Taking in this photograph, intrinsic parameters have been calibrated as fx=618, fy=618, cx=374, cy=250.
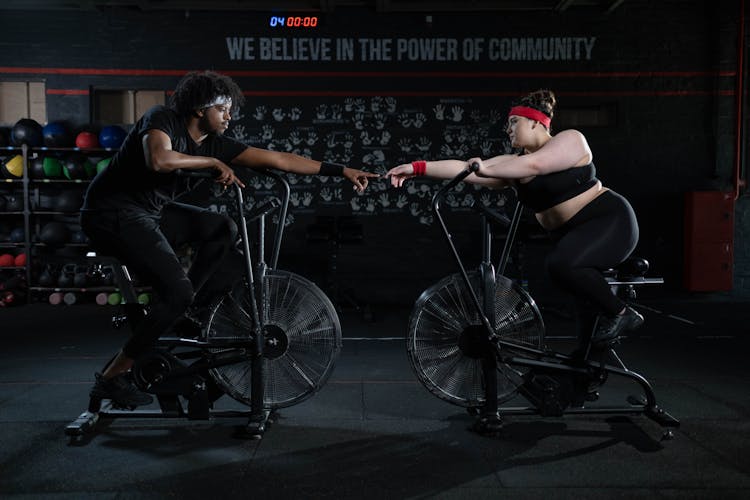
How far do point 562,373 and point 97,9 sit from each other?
722 cm

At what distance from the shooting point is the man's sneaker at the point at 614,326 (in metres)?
2.82

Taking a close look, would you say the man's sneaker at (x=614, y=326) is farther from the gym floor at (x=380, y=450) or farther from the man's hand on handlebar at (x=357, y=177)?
the man's hand on handlebar at (x=357, y=177)

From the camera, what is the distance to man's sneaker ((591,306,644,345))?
2.82 metres

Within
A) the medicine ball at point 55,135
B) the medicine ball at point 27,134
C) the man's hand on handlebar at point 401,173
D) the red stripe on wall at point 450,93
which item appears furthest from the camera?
the red stripe on wall at point 450,93

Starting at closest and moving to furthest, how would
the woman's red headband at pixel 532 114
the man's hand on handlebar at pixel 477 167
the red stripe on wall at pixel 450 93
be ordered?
the man's hand on handlebar at pixel 477 167
the woman's red headband at pixel 532 114
the red stripe on wall at pixel 450 93

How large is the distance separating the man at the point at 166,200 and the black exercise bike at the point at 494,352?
0.70 m

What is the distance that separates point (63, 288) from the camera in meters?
7.16

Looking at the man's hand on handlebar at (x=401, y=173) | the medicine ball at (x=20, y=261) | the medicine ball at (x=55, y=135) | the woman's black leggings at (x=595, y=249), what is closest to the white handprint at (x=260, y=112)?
the medicine ball at (x=55, y=135)

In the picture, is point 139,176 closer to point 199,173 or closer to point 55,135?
point 199,173

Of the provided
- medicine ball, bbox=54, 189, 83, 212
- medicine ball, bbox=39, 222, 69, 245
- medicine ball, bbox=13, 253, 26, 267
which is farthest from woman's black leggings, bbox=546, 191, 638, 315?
medicine ball, bbox=13, 253, 26, 267

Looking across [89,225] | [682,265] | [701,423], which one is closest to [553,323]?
[682,265]

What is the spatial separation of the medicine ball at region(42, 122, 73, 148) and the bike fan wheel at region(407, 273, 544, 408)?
6.02 metres

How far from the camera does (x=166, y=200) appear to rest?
2.90 meters

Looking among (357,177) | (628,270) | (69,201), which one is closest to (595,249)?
(628,270)
